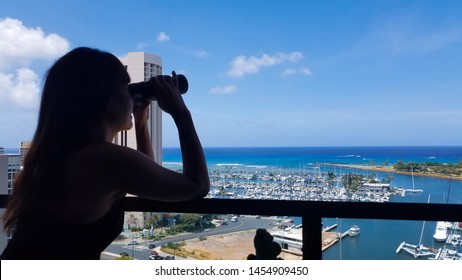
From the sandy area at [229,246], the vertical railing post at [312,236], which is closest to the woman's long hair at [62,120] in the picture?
the sandy area at [229,246]

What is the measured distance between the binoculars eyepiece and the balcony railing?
0.39m

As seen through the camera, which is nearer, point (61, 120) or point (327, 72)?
point (61, 120)

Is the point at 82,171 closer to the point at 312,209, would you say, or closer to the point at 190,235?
the point at 190,235

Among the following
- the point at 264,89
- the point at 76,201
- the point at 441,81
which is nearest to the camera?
the point at 76,201

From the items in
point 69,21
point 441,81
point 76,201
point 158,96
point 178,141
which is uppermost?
point 441,81

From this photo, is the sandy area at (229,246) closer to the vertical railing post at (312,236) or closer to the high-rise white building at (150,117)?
the vertical railing post at (312,236)

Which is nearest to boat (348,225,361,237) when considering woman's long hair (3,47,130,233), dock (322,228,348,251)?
dock (322,228,348,251)

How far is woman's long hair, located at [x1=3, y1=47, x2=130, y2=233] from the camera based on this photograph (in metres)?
0.77

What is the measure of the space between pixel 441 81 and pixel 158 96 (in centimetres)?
817

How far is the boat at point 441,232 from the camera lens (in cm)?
97

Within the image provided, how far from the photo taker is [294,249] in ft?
3.63
